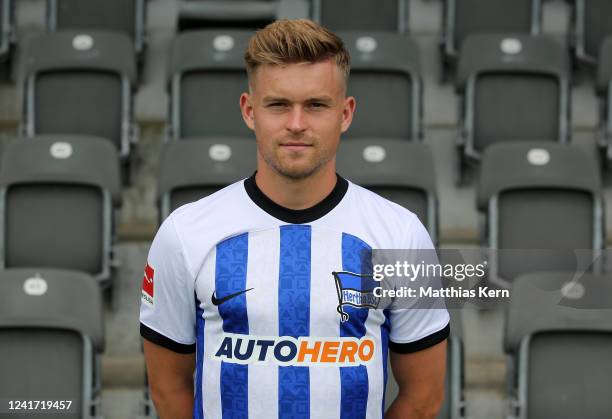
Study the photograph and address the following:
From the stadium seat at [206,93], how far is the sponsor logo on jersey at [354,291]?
2.44 metres

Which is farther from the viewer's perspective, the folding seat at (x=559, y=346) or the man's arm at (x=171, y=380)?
the folding seat at (x=559, y=346)

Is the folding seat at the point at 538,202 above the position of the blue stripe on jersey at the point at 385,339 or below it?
above

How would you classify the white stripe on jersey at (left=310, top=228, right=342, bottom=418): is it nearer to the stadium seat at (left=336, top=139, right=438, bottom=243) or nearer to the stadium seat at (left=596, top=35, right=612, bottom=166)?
the stadium seat at (left=336, top=139, right=438, bottom=243)

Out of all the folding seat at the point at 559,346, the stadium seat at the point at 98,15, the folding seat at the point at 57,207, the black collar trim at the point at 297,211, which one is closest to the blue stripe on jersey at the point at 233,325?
the black collar trim at the point at 297,211

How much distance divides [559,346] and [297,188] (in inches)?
67.1

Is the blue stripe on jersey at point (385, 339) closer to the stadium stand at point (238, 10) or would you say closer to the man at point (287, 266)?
the man at point (287, 266)

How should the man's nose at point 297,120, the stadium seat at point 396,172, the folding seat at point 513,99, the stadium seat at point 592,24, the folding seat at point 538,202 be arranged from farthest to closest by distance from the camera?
1. the stadium seat at point 592,24
2. the folding seat at point 513,99
3. the folding seat at point 538,202
4. the stadium seat at point 396,172
5. the man's nose at point 297,120

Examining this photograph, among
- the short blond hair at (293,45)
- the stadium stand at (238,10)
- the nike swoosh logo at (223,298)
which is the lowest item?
the nike swoosh logo at (223,298)

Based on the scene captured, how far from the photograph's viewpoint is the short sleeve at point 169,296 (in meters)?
1.60

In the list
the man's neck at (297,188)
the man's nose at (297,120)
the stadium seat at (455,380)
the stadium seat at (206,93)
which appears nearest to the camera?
the man's nose at (297,120)

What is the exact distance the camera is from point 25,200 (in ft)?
11.7

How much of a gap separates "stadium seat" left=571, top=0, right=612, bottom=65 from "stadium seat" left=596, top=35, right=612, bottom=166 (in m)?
0.30

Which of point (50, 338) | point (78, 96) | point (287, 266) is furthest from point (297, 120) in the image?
point (78, 96)

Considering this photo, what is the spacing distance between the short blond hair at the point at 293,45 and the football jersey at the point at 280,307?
22cm
